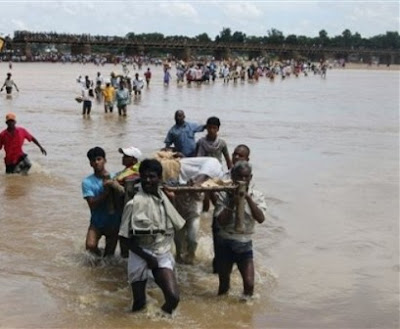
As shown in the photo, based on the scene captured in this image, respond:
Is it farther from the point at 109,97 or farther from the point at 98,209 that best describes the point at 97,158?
the point at 109,97

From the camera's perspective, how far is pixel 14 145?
1164 cm

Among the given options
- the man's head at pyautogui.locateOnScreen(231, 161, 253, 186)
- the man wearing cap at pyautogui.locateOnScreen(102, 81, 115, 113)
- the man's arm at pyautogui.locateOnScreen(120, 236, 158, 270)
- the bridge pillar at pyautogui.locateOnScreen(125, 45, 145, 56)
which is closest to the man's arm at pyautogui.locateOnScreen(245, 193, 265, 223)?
the man's head at pyautogui.locateOnScreen(231, 161, 253, 186)

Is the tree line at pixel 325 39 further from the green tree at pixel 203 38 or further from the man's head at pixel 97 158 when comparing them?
the man's head at pixel 97 158

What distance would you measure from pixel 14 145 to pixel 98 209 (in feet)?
17.7

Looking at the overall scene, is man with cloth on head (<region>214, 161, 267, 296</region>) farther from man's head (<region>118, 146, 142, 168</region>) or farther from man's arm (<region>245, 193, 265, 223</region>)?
man's head (<region>118, 146, 142, 168</region>)

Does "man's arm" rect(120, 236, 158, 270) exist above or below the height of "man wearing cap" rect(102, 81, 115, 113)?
above

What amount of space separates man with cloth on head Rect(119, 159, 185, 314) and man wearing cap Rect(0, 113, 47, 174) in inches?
244

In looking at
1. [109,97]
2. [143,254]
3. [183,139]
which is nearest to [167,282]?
[143,254]

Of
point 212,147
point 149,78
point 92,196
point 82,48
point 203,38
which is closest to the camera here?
point 92,196

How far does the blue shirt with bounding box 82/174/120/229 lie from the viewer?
21.5 ft

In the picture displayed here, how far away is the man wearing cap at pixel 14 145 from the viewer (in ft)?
37.7

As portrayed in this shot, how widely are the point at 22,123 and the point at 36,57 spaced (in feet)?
289

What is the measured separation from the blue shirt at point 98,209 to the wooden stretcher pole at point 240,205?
1.48 m

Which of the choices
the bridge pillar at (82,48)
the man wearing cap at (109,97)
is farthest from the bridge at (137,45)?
the man wearing cap at (109,97)
